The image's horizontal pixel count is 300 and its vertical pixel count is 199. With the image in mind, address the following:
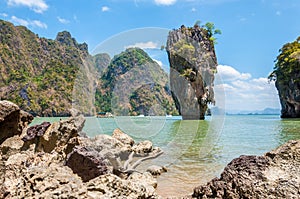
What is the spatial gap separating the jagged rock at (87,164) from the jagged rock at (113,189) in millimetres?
1615

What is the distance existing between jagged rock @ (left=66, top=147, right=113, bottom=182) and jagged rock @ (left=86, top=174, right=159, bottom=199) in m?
1.61

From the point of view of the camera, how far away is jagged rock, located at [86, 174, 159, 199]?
2455 mm

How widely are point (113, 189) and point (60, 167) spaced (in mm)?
684

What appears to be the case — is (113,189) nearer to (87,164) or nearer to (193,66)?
(87,164)

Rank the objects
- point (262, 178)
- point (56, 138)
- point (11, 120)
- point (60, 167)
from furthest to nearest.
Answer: point (56, 138)
point (11, 120)
point (60, 167)
point (262, 178)

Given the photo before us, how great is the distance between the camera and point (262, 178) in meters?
2.74

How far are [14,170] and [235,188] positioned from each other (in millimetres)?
2292

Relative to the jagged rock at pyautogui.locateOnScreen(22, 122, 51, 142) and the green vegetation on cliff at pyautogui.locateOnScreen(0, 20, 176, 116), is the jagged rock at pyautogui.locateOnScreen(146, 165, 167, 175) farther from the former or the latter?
the green vegetation on cliff at pyautogui.locateOnScreen(0, 20, 176, 116)

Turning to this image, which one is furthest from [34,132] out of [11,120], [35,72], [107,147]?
[35,72]

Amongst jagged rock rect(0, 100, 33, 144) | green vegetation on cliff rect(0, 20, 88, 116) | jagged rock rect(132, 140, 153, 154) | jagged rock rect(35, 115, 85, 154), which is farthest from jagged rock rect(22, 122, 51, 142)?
green vegetation on cliff rect(0, 20, 88, 116)

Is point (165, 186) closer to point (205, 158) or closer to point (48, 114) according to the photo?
point (205, 158)

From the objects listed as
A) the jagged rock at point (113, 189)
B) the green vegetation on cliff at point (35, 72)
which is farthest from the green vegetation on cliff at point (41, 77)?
the jagged rock at point (113, 189)

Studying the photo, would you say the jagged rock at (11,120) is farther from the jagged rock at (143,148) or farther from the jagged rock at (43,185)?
the jagged rock at (143,148)

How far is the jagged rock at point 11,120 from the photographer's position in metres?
5.68
